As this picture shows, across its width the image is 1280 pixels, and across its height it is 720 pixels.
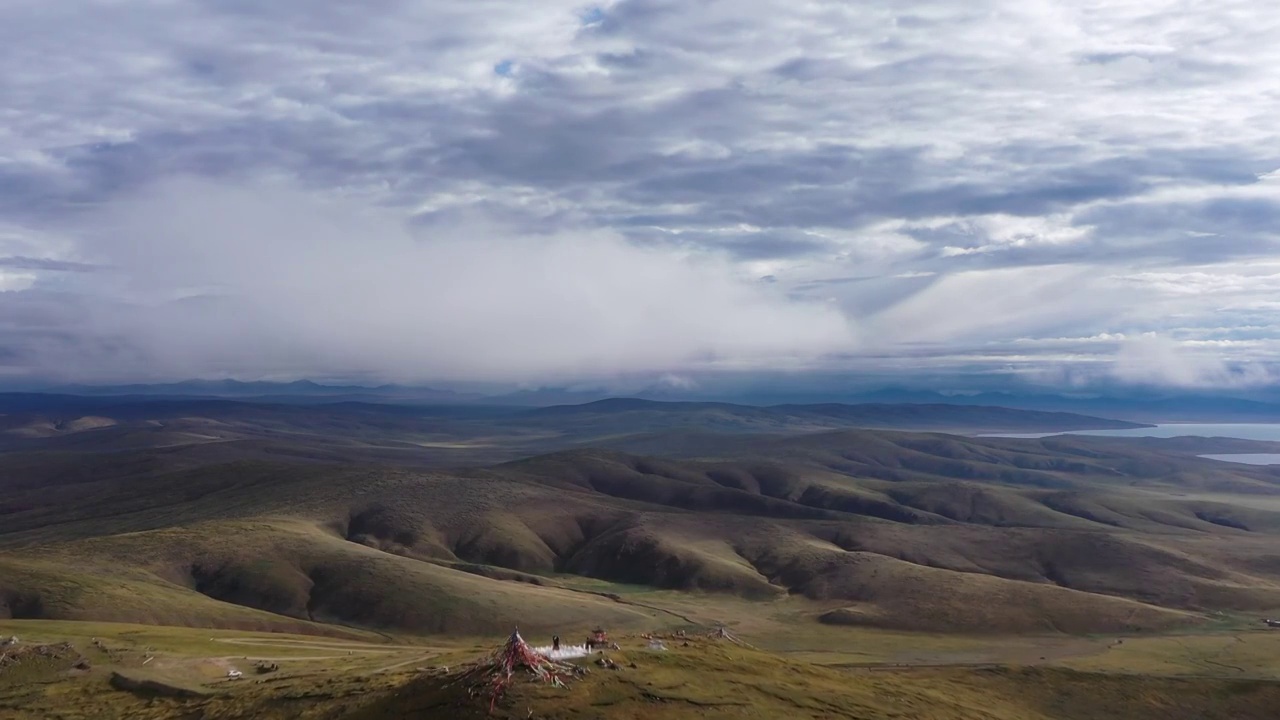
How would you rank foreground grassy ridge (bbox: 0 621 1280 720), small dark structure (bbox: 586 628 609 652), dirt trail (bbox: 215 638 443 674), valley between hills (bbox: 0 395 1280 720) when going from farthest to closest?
1. dirt trail (bbox: 215 638 443 674)
2. valley between hills (bbox: 0 395 1280 720)
3. small dark structure (bbox: 586 628 609 652)
4. foreground grassy ridge (bbox: 0 621 1280 720)

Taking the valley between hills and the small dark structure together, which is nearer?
the small dark structure

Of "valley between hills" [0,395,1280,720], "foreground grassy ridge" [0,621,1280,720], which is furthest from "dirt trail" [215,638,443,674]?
"valley between hills" [0,395,1280,720]

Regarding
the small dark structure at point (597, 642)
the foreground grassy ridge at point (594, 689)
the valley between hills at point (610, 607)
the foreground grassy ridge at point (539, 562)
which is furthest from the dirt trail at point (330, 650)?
the foreground grassy ridge at point (539, 562)

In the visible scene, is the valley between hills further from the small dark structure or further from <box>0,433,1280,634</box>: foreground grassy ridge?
the small dark structure

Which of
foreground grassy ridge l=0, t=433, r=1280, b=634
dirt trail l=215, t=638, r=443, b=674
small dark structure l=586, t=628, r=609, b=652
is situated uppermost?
small dark structure l=586, t=628, r=609, b=652

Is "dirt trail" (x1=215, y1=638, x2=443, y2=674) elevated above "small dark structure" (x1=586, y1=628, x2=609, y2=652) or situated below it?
below

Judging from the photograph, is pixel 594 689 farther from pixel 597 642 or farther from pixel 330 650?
pixel 330 650

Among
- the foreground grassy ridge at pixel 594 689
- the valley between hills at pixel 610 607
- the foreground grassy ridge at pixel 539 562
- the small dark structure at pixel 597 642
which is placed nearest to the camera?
the foreground grassy ridge at pixel 594 689

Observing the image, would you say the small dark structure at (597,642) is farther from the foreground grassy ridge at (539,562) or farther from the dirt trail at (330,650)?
the foreground grassy ridge at (539,562)

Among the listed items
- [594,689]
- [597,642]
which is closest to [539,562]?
[597,642]
